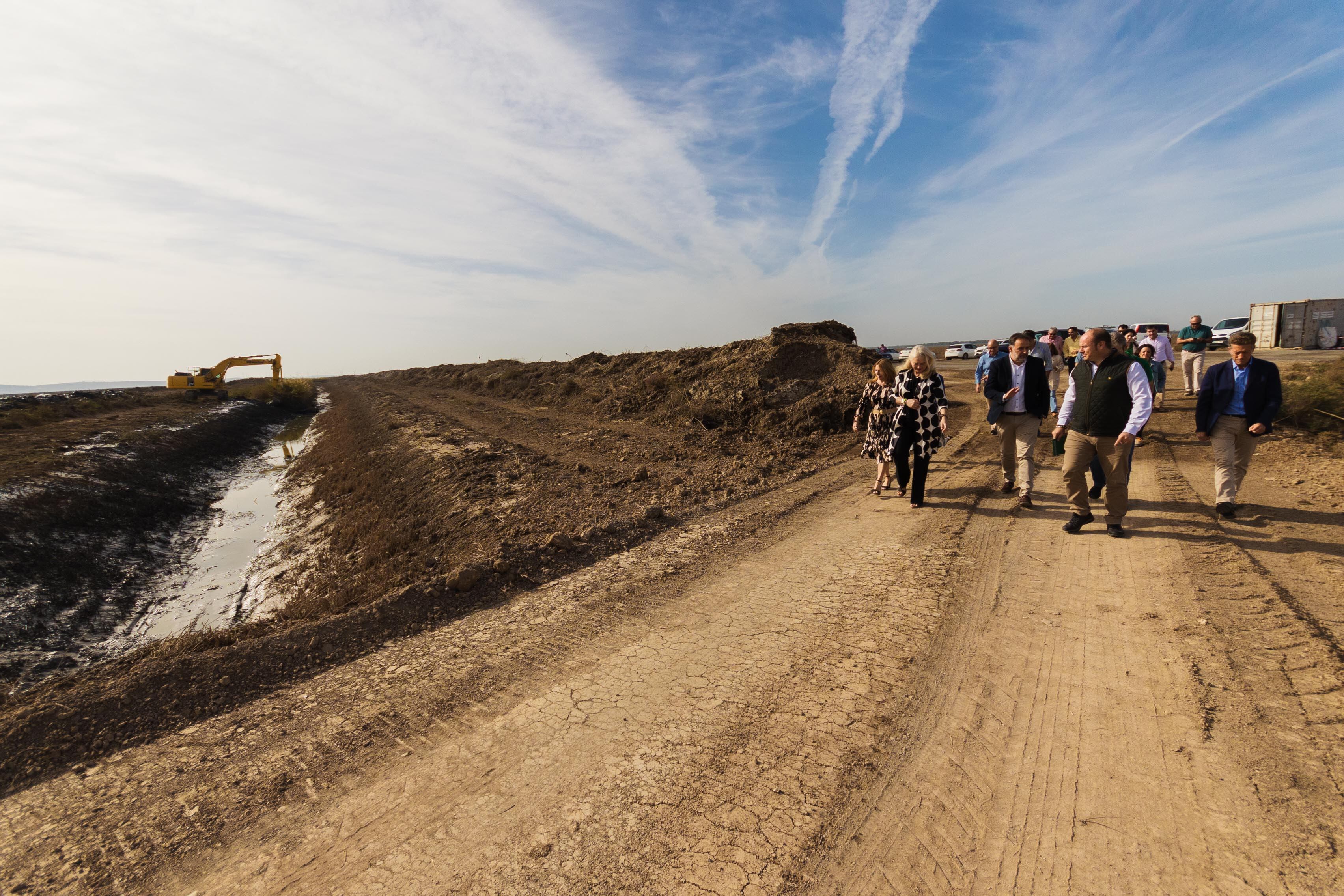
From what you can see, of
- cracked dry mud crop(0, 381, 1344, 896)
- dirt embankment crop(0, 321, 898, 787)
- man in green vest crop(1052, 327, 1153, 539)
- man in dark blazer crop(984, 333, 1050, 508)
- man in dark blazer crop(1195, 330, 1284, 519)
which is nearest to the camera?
cracked dry mud crop(0, 381, 1344, 896)

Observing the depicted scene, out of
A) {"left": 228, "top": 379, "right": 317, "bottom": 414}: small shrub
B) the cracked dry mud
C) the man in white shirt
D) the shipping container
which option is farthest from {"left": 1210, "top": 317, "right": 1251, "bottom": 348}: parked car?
{"left": 228, "top": 379, "right": 317, "bottom": 414}: small shrub

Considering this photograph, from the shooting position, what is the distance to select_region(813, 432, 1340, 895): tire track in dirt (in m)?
2.12

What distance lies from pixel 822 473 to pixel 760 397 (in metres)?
5.56

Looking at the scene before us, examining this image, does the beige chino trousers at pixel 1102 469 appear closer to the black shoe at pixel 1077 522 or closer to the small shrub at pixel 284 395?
the black shoe at pixel 1077 522

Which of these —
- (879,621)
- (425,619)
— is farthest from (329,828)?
(879,621)

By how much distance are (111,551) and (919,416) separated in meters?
13.6

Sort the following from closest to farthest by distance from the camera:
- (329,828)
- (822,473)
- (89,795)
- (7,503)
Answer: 1. (329,828)
2. (89,795)
3. (822,473)
4. (7,503)

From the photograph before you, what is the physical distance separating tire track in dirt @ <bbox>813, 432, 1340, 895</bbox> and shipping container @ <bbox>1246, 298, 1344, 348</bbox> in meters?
34.9

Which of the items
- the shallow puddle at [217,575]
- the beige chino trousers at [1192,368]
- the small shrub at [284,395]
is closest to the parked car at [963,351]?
the beige chino trousers at [1192,368]

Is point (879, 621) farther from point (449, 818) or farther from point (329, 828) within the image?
point (329, 828)

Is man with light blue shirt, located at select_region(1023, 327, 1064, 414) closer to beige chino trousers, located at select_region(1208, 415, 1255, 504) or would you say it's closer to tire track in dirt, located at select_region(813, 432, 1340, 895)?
beige chino trousers, located at select_region(1208, 415, 1255, 504)

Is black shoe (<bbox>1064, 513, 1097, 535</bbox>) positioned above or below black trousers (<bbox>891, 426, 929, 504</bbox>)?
below

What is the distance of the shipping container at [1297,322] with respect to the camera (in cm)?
2753

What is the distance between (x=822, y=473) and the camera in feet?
29.9
